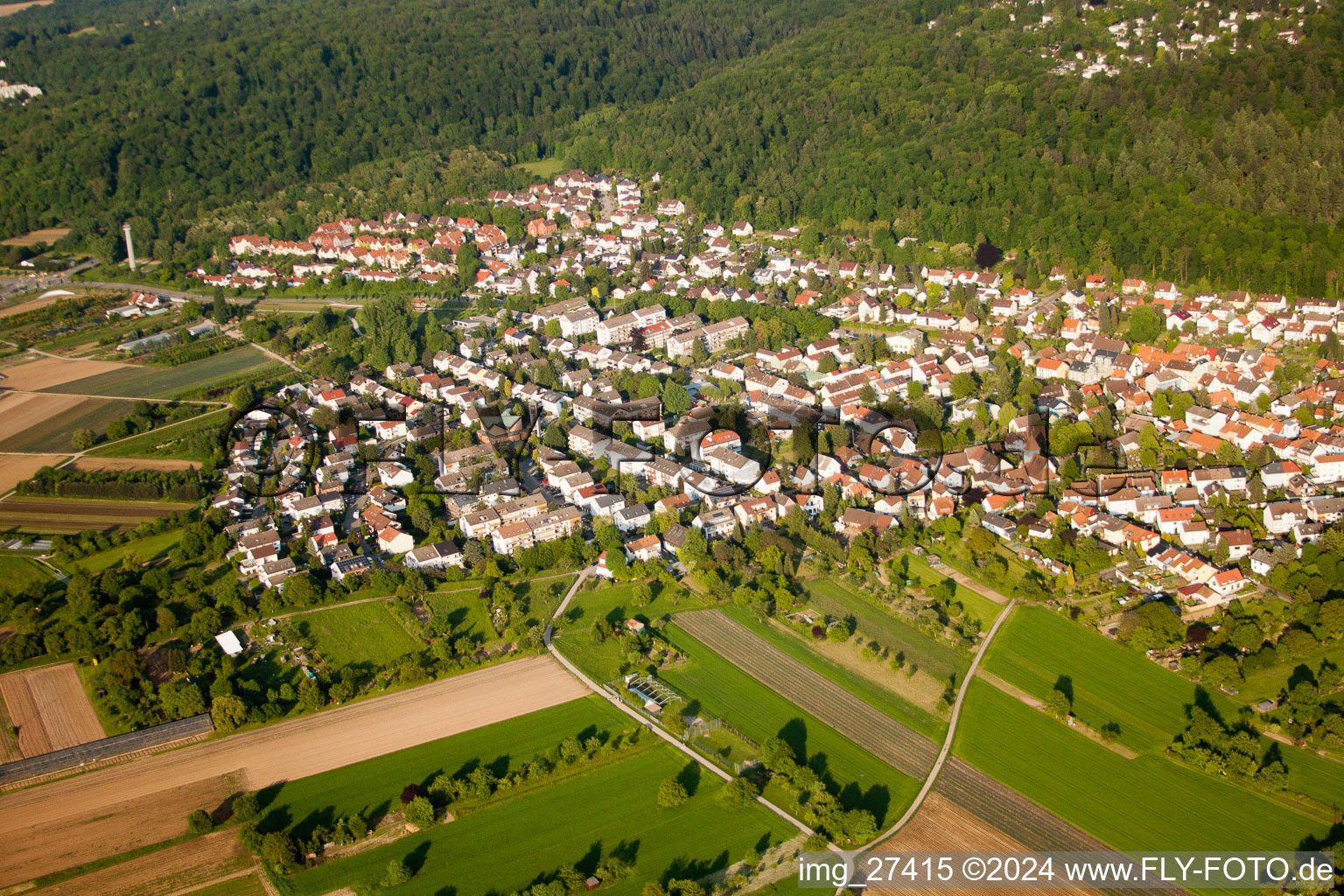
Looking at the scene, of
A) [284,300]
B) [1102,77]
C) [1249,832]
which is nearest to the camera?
[1249,832]

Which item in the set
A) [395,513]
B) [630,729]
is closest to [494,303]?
[395,513]

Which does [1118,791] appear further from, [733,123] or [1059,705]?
[733,123]

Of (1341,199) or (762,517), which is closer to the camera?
(762,517)

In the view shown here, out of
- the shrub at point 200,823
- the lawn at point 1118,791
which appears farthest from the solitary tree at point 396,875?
the lawn at point 1118,791

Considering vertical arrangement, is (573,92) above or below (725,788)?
above

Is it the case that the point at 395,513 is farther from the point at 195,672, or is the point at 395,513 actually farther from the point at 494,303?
the point at 494,303

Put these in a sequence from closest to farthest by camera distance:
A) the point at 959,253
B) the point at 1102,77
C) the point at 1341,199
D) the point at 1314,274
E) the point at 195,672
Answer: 1. the point at 195,672
2. the point at 1314,274
3. the point at 1341,199
4. the point at 959,253
5. the point at 1102,77

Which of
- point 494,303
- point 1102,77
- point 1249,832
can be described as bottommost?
point 1249,832

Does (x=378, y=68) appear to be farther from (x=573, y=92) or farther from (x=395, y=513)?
(x=395, y=513)
